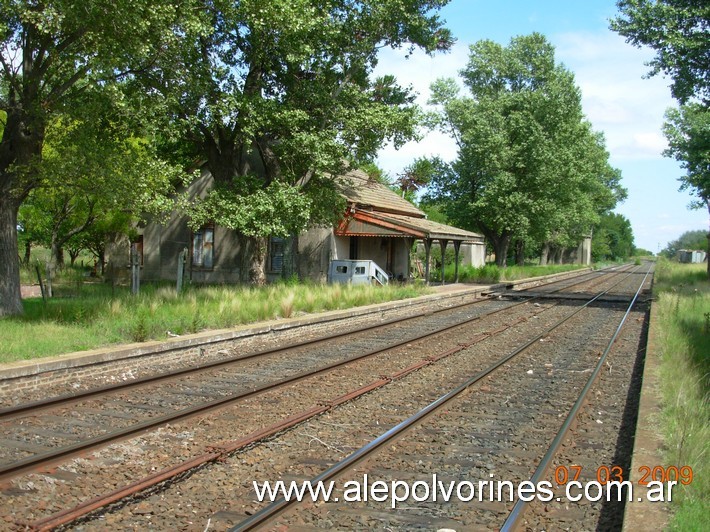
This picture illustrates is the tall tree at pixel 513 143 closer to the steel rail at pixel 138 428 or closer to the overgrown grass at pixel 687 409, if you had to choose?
the overgrown grass at pixel 687 409

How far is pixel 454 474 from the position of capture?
5906 millimetres

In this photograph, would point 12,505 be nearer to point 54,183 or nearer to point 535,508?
point 535,508

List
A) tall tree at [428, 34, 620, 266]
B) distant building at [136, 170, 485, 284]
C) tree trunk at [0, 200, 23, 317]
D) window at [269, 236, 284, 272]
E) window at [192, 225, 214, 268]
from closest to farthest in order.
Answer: tree trunk at [0, 200, 23, 317] < distant building at [136, 170, 485, 284] < window at [269, 236, 284, 272] < window at [192, 225, 214, 268] < tall tree at [428, 34, 620, 266]

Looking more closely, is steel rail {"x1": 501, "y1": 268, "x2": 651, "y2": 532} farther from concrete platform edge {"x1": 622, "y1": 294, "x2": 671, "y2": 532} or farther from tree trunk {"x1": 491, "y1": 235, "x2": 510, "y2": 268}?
tree trunk {"x1": 491, "y1": 235, "x2": 510, "y2": 268}

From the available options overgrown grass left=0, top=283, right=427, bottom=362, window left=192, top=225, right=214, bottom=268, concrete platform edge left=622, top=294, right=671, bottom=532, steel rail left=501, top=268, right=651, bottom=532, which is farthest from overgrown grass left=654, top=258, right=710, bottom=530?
window left=192, top=225, right=214, bottom=268

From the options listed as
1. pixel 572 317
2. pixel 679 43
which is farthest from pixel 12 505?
pixel 679 43

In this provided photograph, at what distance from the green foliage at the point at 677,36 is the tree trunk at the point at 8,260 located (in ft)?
66.4

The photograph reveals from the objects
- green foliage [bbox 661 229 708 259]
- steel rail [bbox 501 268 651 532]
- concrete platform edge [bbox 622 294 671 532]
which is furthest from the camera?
green foliage [bbox 661 229 708 259]

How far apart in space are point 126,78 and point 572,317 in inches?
576

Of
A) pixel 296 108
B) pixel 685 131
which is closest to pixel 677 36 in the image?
pixel 296 108

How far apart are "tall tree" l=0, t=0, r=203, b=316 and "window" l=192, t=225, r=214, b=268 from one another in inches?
652

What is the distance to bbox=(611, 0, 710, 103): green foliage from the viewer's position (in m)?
21.0

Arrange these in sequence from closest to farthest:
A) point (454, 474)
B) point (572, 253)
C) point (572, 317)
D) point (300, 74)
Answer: point (454, 474)
point (572, 317)
point (300, 74)
point (572, 253)

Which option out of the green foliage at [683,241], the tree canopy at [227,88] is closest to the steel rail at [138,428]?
the tree canopy at [227,88]
